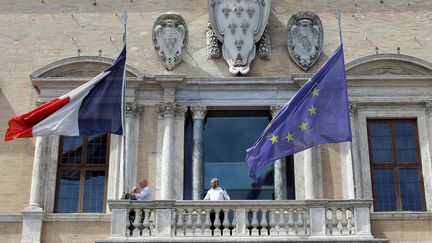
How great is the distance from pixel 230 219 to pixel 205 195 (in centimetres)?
208

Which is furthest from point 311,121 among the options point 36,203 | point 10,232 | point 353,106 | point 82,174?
point 10,232

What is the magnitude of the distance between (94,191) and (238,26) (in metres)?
5.04

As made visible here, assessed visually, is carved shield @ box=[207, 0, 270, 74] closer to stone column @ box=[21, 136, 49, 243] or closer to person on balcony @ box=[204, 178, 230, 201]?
person on balcony @ box=[204, 178, 230, 201]

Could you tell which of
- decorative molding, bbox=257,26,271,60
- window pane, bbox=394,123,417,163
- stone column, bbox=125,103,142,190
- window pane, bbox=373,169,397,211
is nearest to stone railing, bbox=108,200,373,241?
stone column, bbox=125,103,142,190

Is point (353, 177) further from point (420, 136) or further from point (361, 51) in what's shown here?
point (361, 51)

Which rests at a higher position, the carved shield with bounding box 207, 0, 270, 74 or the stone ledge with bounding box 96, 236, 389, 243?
the carved shield with bounding box 207, 0, 270, 74

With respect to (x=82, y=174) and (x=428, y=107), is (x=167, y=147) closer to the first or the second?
(x=82, y=174)

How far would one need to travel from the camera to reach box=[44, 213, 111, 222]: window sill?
16.0 meters

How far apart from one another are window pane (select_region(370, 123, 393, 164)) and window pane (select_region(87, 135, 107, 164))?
6.05 meters

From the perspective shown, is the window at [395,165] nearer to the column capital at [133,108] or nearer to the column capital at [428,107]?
the column capital at [428,107]

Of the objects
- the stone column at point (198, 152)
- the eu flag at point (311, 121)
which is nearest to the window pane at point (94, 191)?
the stone column at point (198, 152)

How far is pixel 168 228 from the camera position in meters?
14.3

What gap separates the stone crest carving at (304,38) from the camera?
57.3 ft

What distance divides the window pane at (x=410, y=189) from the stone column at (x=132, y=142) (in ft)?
19.3
